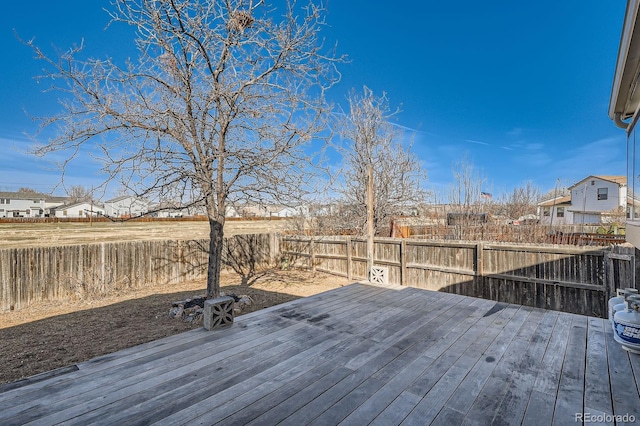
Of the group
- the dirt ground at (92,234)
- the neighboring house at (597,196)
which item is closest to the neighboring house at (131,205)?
the dirt ground at (92,234)

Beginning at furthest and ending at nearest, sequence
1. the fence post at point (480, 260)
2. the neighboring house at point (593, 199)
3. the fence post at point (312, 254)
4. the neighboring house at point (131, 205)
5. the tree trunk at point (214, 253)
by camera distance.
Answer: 1. the neighboring house at point (593, 199)
2. the fence post at point (312, 254)
3. the fence post at point (480, 260)
4. the tree trunk at point (214, 253)
5. the neighboring house at point (131, 205)

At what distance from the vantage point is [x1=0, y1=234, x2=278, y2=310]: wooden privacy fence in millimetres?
5562

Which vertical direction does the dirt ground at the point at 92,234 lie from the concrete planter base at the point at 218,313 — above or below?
below

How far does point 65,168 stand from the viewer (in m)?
4.07

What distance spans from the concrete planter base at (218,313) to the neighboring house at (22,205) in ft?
191

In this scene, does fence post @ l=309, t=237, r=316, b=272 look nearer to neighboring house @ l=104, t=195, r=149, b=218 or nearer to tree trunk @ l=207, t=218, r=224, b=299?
tree trunk @ l=207, t=218, r=224, b=299

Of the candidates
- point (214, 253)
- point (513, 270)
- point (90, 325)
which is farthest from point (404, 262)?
point (90, 325)

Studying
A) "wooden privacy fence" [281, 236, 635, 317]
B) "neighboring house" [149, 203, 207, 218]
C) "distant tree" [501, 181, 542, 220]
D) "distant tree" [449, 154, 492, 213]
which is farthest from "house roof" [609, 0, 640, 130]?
"distant tree" [501, 181, 542, 220]

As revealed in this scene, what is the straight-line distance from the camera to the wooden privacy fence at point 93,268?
556 centimetres

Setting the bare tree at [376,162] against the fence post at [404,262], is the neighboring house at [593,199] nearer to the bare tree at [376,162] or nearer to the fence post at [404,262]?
the bare tree at [376,162]

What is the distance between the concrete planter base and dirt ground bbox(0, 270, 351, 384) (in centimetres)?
212

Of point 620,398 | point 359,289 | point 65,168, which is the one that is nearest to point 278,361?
point 620,398

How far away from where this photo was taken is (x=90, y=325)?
481cm

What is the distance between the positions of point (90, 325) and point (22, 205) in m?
59.6
